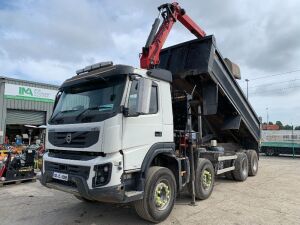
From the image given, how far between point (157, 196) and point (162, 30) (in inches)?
160

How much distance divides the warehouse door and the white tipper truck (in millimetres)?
14704

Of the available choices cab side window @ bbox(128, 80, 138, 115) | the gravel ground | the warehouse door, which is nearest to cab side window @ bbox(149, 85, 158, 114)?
cab side window @ bbox(128, 80, 138, 115)

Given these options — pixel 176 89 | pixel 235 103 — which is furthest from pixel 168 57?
pixel 235 103

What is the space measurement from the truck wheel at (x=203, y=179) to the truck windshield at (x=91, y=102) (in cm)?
291

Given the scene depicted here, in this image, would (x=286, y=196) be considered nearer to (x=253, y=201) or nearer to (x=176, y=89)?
(x=253, y=201)

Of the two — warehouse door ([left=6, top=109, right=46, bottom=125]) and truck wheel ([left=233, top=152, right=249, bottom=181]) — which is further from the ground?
warehouse door ([left=6, top=109, right=46, bottom=125])

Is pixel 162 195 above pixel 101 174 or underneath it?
underneath

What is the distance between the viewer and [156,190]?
5359mm

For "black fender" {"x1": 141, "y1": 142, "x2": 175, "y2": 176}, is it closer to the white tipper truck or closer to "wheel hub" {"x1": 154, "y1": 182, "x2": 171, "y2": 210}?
the white tipper truck

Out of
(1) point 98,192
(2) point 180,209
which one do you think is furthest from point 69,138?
(2) point 180,209

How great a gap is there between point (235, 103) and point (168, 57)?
2.38 metres

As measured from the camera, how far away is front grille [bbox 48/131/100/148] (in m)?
4.88

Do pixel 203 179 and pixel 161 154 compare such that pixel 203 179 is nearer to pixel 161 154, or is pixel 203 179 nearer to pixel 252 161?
pixel 161 154

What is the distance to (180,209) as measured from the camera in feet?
20.6
